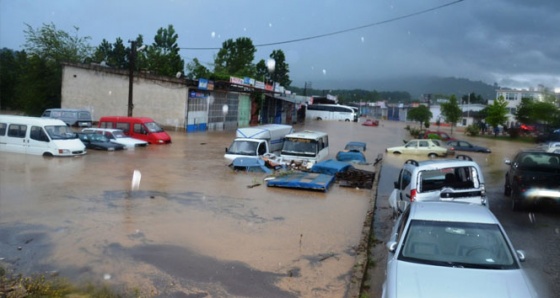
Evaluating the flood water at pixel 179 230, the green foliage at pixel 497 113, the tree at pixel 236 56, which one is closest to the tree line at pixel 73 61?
the tree at pixel 236 56

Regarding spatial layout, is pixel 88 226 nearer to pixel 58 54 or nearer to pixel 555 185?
pixel 555 185

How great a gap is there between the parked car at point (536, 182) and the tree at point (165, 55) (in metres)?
64.6

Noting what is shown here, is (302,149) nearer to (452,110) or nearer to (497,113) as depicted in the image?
(497,113)

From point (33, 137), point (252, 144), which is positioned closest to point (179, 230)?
point (252, 144)

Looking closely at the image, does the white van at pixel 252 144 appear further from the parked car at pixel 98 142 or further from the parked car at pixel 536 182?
the parked car at pixel 536 182

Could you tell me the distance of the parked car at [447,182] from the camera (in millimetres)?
9852

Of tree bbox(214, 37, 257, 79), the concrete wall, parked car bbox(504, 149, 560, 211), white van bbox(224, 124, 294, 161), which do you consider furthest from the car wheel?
tree bbox(214, 37, 257, 79)

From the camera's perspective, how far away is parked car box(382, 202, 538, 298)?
515 cm

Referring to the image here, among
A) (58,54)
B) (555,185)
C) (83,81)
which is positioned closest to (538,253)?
(555,185)

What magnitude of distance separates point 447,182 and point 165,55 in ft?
249

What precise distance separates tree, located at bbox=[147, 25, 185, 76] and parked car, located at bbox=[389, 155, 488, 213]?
66.4 metres

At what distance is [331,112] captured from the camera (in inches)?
3679

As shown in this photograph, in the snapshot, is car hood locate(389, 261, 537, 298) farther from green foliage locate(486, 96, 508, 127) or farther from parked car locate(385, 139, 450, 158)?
green foliage locate(486, 96, 508, 127)

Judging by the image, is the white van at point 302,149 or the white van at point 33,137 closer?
the white van at point 33,137
